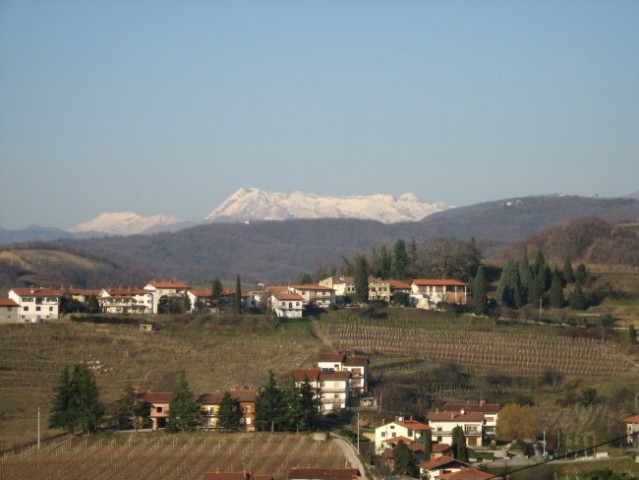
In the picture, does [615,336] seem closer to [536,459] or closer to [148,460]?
[536,459]

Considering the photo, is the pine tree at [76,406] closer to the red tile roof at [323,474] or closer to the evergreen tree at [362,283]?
the red tile roof at [323,474]

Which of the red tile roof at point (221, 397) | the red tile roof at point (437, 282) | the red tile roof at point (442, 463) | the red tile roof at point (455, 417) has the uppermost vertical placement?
the red tile roof at point (437, 282)

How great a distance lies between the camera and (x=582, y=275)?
5759 centimetres

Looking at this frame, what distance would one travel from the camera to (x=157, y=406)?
3797cm

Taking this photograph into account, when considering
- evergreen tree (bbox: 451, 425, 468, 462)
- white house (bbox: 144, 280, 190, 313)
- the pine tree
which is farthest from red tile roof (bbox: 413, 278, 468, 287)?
evergreen tree (bbox: 451, 425, 468, 462)

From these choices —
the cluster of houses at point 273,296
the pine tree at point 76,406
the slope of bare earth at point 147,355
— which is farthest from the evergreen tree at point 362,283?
the pine tree at point 76,406

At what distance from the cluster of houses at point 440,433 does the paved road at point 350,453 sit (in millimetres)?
724

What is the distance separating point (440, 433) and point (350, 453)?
11.2 ft

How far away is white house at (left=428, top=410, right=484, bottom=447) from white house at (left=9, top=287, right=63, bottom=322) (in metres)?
18.8

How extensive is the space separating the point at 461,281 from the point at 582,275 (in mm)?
5106

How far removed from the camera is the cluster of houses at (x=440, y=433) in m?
32.6

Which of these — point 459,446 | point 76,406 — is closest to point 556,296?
point 459,446

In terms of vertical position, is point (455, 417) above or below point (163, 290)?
below

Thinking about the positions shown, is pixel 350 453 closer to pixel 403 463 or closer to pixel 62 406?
pixel 403 463
